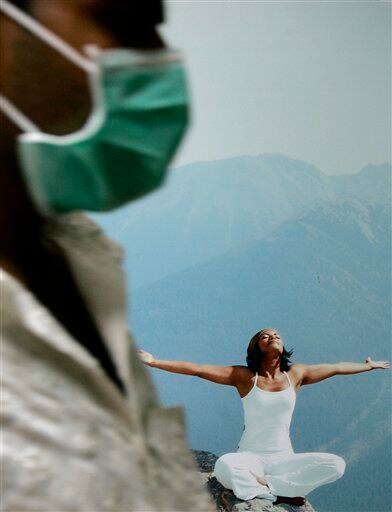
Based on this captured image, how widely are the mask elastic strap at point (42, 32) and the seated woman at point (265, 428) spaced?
2187mm

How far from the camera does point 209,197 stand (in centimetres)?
464

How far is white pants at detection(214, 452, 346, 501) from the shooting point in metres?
2.60

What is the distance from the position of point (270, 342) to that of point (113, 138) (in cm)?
223

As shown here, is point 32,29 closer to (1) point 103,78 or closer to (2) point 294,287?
(1) point 103,78

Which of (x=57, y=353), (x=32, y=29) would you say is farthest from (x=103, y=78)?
(x=57, y=353)

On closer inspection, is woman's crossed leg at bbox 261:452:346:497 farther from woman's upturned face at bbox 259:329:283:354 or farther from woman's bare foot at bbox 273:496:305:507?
woman's upturned face at bbox 259:329:283:354

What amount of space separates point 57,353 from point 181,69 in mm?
218

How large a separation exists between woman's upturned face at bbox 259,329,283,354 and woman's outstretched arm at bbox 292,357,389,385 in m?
0.15

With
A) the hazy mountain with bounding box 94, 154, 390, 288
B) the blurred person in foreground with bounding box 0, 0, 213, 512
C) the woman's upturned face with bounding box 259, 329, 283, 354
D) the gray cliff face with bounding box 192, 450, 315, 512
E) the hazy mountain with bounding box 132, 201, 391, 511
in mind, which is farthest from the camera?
the hazy mountain with bounding box 94, 154, 390, 288

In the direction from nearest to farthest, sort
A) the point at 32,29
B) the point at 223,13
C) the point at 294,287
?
1. the point at 32,29
2. the point at 223,13
3. the point at 294,287

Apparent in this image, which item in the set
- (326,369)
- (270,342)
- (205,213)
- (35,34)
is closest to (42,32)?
(35,34)

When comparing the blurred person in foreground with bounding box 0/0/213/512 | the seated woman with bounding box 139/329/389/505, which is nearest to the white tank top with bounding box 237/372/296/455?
the seated woman with bounding box 139/329/389/505

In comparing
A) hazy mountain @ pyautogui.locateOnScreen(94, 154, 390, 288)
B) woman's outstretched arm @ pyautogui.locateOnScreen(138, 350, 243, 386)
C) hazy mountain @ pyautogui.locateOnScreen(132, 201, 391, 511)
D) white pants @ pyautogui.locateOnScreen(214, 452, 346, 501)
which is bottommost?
white pants @ pyautogui.locateOnScreen(214, 452, 346, 501)

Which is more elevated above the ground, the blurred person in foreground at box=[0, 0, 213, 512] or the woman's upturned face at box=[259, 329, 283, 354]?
the woman's upturned face at box=[259, 329, 283, 354]
